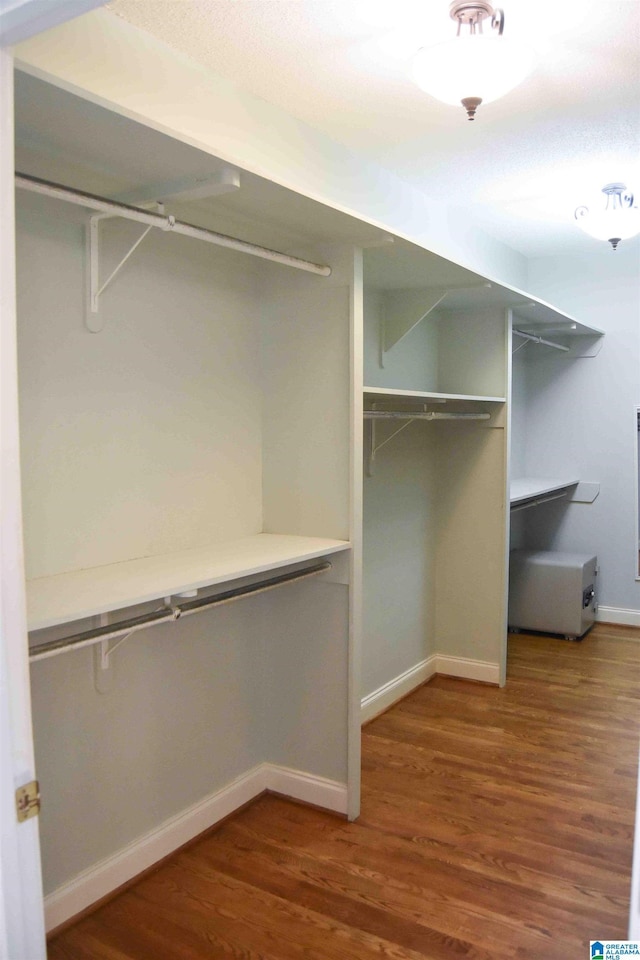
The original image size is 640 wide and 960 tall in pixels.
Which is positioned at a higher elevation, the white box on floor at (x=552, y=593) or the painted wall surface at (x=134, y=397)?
the painted wall surface at (x=134, y=397)

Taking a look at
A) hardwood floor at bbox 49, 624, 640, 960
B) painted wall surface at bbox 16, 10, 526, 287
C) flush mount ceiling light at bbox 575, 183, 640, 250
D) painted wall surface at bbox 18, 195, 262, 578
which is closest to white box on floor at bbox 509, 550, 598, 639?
hardwood floor at bbox 49, 624, 640, 960

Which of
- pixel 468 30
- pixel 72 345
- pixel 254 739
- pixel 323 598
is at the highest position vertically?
pixel 468 30

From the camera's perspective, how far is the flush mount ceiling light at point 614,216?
12.0ft

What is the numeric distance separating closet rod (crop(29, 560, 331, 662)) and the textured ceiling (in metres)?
1.67

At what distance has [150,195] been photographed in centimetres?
204

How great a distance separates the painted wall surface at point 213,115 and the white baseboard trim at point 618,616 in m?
3.05

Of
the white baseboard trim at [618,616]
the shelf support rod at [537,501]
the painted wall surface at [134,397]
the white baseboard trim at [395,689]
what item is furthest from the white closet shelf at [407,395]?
the white baseboard trim at [618,616]

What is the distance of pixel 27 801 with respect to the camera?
125cm

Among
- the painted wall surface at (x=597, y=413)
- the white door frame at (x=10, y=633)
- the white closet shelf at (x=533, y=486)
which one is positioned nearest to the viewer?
the white door frame at (x=10, y=633)

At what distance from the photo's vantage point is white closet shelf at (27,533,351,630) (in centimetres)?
171

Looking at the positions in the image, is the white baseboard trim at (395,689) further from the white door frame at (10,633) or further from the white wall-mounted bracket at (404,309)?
the white door frame at (10,633)

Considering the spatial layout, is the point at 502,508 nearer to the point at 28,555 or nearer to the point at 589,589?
the point at 589,589

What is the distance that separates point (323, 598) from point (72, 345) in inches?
49.9

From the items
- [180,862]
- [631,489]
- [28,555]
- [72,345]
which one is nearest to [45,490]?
[28,555]
